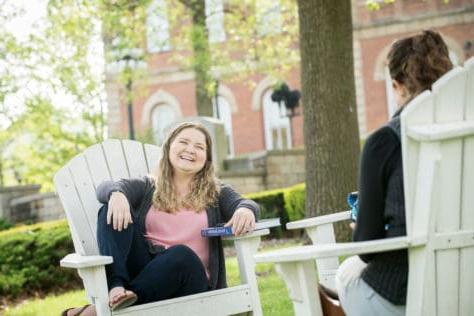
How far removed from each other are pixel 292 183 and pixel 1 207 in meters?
6.05

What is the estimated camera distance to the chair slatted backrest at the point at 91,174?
4055 millimetres

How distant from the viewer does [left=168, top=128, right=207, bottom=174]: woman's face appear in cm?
394

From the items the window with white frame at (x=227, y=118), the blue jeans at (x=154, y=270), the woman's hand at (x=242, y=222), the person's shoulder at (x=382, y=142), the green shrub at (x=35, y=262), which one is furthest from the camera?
the window with white frame at (x=227, y=118)

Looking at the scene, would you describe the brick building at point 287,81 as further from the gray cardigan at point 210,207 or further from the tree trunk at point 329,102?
the gray cardigan at point 210,207

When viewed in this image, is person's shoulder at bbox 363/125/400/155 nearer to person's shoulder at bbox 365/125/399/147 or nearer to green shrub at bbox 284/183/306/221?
person's shoulder at bbox 365/125/399/147

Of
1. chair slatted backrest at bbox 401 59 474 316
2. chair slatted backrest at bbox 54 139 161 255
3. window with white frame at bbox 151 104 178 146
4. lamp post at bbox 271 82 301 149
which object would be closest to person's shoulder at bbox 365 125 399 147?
chair slatted backrest at bbox 401 59 474 316

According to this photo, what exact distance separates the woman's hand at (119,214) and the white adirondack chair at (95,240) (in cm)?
21

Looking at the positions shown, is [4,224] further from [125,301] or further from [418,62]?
[418,62]

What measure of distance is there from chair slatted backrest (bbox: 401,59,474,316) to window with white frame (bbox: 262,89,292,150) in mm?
20072

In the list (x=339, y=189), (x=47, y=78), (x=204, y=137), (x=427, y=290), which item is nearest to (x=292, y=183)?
(x=47, y=78)

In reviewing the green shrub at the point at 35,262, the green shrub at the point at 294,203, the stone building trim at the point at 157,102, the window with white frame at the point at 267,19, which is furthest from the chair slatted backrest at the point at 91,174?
the stone building trim at the point at 157,102

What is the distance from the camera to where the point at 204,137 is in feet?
13.0

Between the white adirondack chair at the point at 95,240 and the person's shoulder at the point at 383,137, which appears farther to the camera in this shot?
the white adirondack chair at the point at 95,240

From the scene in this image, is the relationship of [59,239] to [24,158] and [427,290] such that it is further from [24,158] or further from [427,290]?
[24,158]
